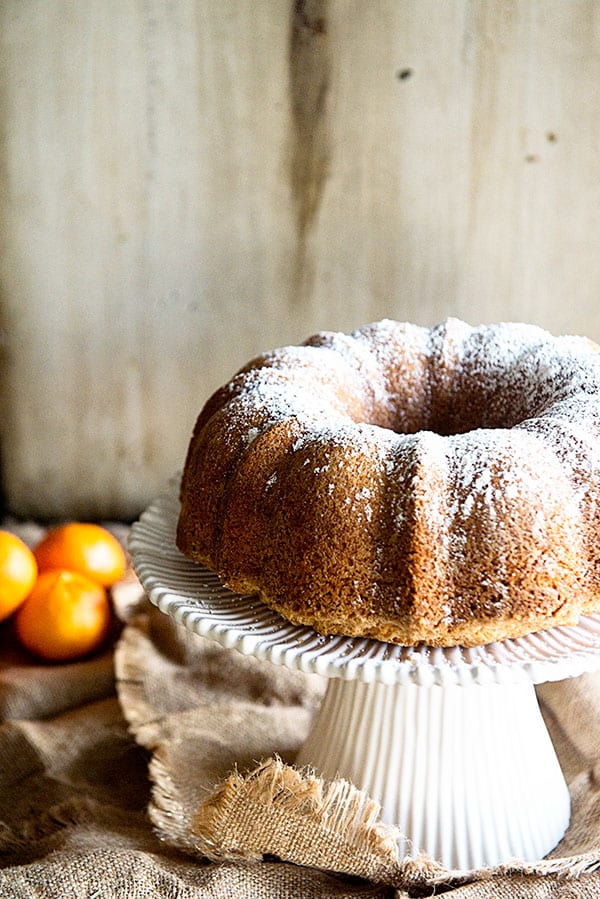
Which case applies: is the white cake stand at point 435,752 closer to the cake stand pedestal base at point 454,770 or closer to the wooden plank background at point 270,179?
the cake stand pedestal base at point 454,770

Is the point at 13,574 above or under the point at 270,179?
under

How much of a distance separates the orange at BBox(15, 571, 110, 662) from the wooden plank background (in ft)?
1.55

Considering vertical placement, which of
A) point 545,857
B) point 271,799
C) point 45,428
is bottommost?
Result: point 545,857

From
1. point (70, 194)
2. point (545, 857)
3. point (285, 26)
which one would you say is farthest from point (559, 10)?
point (545, 857)

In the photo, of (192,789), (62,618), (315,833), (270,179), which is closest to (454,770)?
(315,833)

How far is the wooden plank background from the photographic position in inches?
65.7

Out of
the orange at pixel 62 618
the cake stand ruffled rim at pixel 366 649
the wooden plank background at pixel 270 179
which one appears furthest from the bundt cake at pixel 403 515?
the wooden plank background at pixel 270 179

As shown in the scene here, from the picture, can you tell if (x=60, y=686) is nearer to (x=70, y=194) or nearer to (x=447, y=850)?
(x=447, y=850)

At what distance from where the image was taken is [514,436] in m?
1.00

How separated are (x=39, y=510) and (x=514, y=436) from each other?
1.28m

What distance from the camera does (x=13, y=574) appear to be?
1562 millimetres

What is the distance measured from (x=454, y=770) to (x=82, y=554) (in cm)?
77

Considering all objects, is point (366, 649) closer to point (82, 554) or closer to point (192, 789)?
point (192, 789)

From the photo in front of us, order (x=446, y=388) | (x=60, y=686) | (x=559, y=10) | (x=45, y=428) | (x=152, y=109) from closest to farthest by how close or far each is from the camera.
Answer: (x=446, y=388) < (x=60, y=686) < (x=559, y=10) < (x=152, y=109) < (x=45, y=428)
